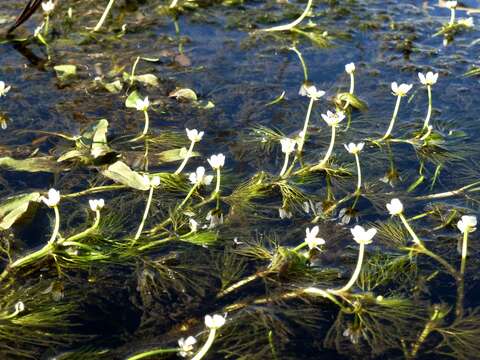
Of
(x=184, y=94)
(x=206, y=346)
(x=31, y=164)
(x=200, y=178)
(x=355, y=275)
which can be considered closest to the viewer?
(x=206, y=346)

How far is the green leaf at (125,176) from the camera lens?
3.24m

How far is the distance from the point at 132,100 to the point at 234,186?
924 millimetres

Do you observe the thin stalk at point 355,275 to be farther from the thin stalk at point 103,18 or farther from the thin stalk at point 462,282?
the thin stalk at point 103,18

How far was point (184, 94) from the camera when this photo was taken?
164 inches

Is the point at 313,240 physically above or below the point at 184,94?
above

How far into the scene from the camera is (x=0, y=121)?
3.86 metres

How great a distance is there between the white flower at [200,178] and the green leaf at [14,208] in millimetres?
643

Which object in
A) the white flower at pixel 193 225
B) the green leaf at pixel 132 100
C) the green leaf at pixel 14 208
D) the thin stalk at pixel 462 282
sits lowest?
the thin stalk at pixel 462 282

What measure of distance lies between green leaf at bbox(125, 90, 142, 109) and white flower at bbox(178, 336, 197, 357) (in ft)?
5.98

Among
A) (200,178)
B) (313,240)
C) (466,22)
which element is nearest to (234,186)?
(200,178)

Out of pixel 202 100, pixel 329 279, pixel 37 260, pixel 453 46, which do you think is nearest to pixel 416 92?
pixel 453 46

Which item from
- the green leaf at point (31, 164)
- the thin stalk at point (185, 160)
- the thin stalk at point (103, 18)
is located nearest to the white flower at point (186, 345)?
the thin stalk at point (185, 160)

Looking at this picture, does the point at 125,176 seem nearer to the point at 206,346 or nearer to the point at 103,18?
the point at 206,346

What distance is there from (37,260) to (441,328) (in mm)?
1501
